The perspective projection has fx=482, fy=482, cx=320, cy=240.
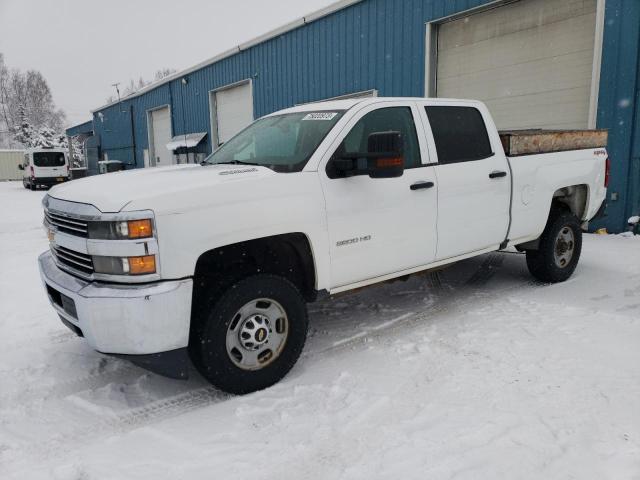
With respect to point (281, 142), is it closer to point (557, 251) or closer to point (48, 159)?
point (557, 251)

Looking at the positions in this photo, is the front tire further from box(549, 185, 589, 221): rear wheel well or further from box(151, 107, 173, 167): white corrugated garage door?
box(151, 107, 173, 167): white corrugated garage door

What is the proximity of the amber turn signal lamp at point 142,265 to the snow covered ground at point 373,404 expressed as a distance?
36.8 inches

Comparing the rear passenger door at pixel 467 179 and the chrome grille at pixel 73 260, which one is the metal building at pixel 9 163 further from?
the rear passenger door at pixel 467 179

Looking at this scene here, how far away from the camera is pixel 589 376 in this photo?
3.21m

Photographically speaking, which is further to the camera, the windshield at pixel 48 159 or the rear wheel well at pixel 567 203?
the windshield at pixel 48 159

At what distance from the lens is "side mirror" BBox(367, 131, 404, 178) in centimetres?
313

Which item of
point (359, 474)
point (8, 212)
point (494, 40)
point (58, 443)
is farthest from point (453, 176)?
point (8, 212)

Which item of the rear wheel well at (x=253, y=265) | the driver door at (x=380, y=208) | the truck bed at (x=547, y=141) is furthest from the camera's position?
the truck bed at (x=547, y=141)

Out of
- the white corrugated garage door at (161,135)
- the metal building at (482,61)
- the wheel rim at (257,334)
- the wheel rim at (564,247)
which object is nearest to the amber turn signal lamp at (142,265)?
Result: the wheel rim at (257,334)

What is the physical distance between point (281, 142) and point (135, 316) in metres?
1.85

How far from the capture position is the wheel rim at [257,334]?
10.1 feet

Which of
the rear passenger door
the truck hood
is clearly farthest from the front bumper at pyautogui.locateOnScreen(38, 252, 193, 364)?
the rear passenger door

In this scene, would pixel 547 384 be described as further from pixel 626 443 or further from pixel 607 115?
pixel 607 115

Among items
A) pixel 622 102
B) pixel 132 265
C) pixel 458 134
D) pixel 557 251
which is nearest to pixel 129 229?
pixel 132 265
